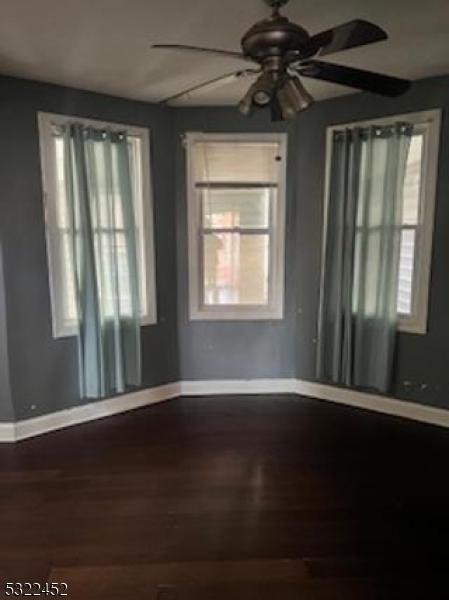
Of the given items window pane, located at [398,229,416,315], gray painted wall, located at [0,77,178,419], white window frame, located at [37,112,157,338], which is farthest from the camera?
window pane, located at [398,229,416,315]

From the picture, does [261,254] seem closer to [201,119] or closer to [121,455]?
[201,119]

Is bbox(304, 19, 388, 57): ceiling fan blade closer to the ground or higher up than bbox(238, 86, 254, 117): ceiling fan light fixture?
higher up

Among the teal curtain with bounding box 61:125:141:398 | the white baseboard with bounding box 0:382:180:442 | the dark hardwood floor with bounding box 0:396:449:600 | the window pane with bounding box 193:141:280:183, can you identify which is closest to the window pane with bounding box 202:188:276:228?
the window pane with bounding box 193:141:280:183

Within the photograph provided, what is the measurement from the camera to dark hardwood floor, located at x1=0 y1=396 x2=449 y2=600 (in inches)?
73.8

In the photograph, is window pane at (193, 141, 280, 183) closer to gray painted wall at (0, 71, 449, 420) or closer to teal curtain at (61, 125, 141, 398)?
gray painted wall at (0, 71, 449, 420)

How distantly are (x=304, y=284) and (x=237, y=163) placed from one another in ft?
3.73

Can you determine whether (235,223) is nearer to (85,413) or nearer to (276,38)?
(85,413)

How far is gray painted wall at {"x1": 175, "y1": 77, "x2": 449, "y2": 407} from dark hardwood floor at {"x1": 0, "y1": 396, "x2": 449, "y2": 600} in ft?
1.69

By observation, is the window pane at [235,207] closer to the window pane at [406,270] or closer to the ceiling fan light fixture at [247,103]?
the window pane at [406,270]

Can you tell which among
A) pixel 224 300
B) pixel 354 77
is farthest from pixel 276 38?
pixel 224 300

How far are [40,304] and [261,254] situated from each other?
1.76 metres

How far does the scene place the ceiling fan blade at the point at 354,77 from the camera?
5.92ft

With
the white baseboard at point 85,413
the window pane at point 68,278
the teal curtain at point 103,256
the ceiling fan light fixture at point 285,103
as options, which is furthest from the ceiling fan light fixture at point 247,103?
the white baseboard at point 85,413

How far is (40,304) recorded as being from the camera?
3.15 meters
